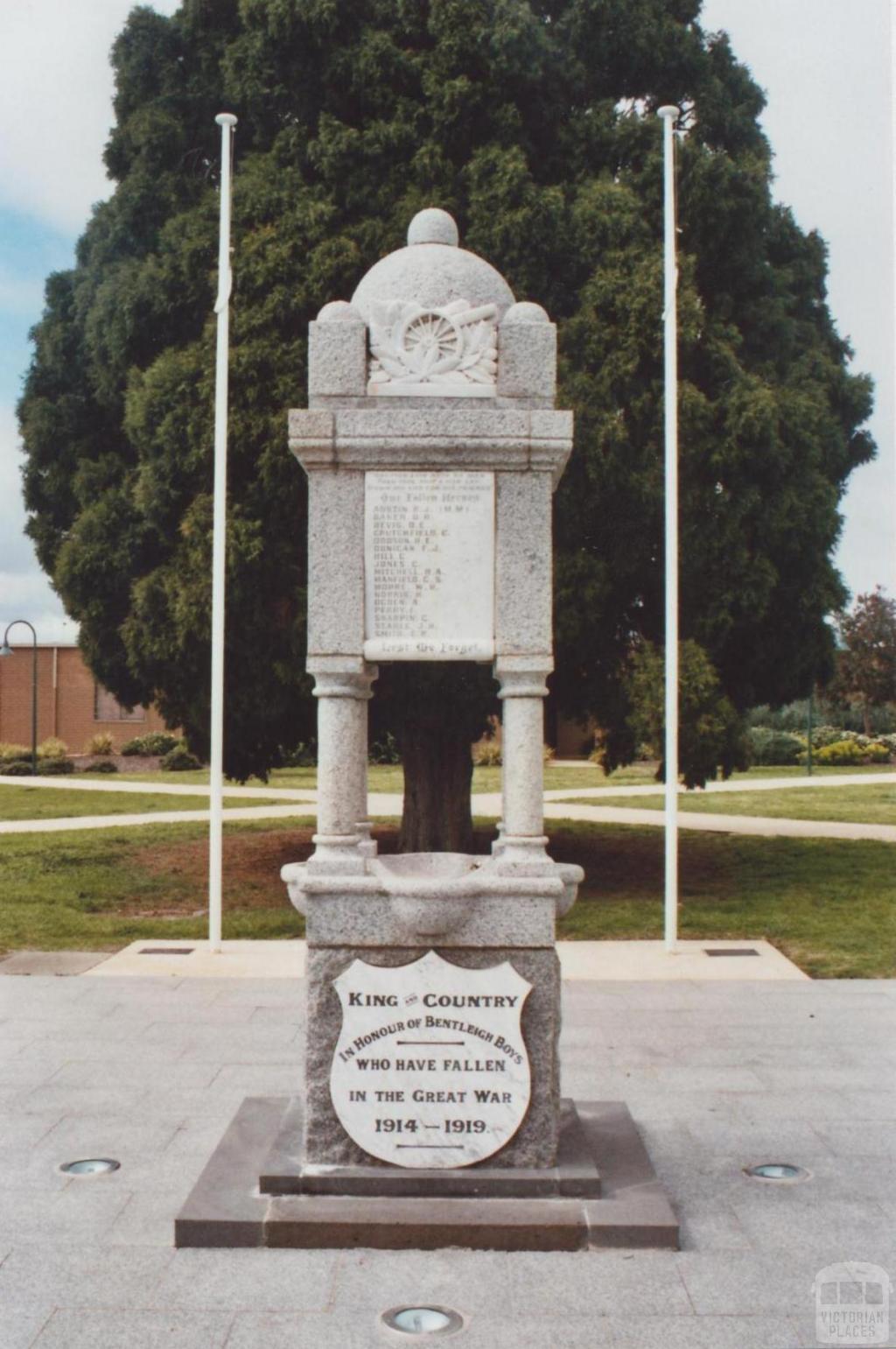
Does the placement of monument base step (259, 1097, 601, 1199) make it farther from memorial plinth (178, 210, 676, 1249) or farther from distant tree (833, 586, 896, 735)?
distant tree (833, 586, 896, 735)

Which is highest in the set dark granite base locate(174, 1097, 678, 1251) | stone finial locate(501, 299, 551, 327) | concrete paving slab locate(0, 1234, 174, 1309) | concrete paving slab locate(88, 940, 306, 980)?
stone finial locate(501, 299, 551, 327)

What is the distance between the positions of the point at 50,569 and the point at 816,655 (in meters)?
7.69

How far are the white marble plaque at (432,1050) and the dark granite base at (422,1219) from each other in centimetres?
26

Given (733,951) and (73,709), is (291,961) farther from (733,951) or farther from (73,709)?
(73,709)

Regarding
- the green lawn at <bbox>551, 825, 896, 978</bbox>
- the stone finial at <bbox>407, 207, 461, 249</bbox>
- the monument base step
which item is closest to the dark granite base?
the monument base step

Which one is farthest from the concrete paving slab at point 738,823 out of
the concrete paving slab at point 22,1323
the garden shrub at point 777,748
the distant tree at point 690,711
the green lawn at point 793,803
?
the garden shrub at point 777,748

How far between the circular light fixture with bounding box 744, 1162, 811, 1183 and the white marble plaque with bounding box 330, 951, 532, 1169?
1011mm

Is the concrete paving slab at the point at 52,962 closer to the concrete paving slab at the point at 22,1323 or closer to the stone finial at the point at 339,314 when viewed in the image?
the concrete paving slab at the point at 22,1323

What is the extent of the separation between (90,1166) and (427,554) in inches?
104

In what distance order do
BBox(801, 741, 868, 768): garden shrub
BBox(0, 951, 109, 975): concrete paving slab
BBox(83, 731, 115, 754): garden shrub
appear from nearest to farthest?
BBox(0, 951, 109, 975): concrete paving slab, BBox(83, 731, 115, 754): garden shrub, BBox(801, 741, 868, 768): garden shrub

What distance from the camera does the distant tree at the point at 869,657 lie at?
3781 cm

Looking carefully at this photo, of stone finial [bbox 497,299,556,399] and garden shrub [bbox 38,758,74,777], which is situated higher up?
stone finial [bbox 497,299,556,399]

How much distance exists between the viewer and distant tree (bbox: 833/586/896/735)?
1489 inches

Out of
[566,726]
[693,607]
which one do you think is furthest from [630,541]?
[566,726]
